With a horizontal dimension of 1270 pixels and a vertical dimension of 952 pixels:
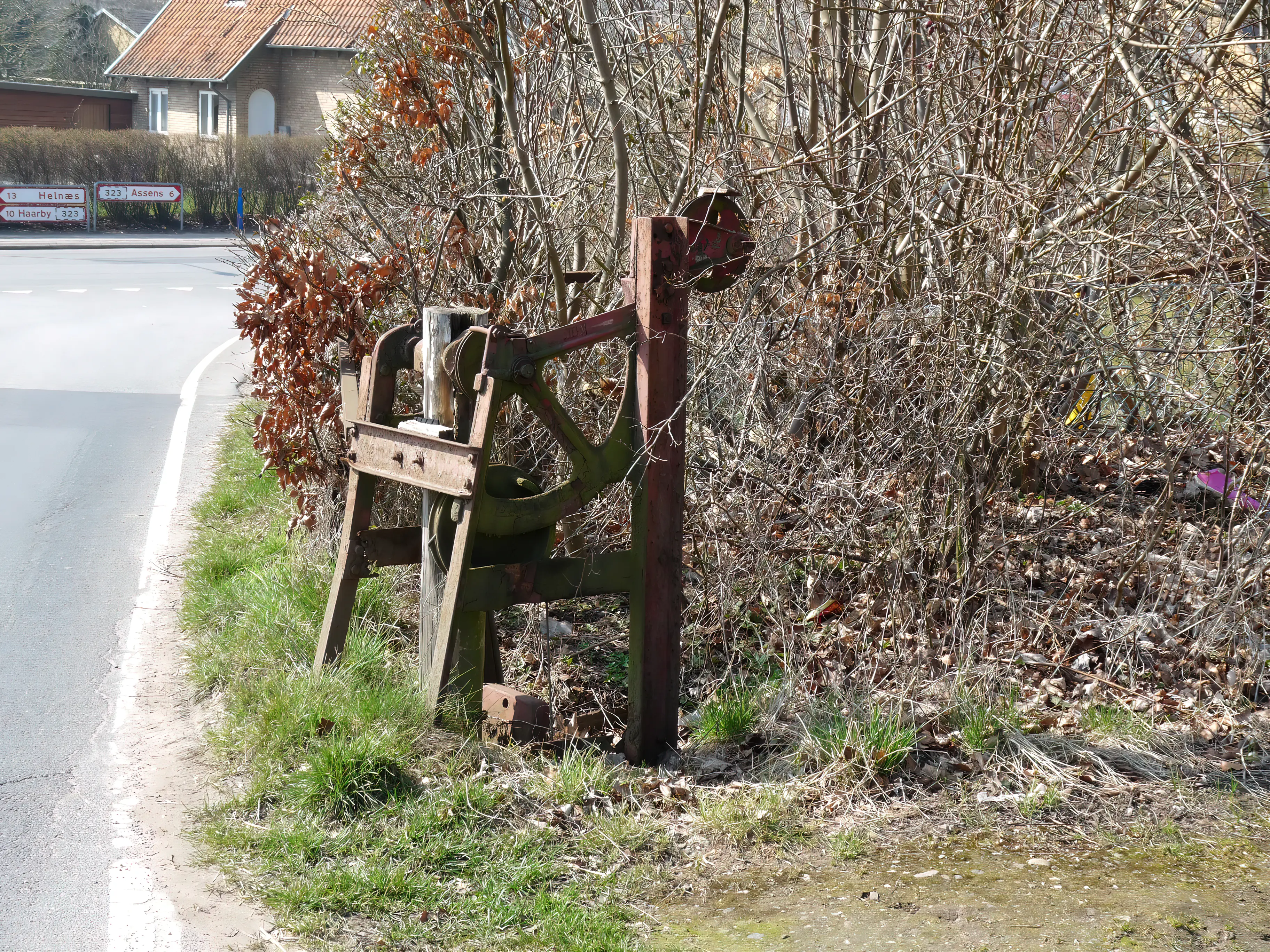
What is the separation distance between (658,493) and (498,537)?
0.68 meters

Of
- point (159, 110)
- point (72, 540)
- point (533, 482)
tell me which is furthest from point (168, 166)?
point (533, 482)

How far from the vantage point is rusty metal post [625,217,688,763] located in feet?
15.5

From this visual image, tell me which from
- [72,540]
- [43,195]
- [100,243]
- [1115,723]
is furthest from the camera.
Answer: [43,195]

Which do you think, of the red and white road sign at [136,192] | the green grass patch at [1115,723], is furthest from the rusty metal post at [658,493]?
the red and white road sign at [136,192]

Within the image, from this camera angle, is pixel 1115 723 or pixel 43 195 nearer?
pixel 1115 723

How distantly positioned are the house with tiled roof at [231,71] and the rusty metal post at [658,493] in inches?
1720

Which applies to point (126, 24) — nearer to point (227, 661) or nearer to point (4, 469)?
point (4, 469)

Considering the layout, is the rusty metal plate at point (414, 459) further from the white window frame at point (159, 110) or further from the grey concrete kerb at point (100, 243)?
the white window frame at point (159, 110)

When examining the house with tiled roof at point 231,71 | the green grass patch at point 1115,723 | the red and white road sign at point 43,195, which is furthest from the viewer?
the house with tiled roof at point 231,71

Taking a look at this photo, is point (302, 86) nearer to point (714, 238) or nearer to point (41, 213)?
point (41, 213)

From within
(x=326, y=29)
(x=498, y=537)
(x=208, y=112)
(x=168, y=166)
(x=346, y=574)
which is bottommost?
(x=346, y=574)

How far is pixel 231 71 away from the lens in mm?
47688

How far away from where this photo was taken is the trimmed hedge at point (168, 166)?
111 feet

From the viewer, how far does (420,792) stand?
434cm
